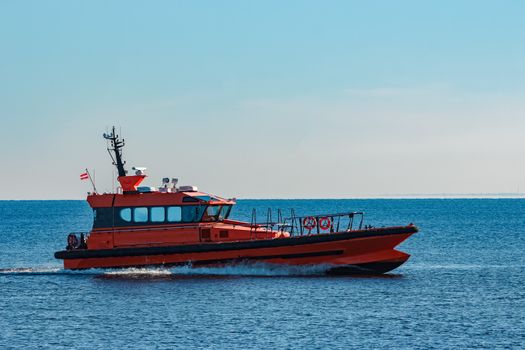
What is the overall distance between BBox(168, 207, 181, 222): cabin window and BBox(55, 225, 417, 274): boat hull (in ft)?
4.12

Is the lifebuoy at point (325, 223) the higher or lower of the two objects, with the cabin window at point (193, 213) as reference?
lower

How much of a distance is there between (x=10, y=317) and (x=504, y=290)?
2053 cm

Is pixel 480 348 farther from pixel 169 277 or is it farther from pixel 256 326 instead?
pixel 169 277

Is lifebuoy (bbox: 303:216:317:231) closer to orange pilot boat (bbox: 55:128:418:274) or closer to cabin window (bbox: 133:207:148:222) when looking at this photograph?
orange pilot boat (bbox: 55:128:418:274)

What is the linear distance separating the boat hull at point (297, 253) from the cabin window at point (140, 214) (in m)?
1.30

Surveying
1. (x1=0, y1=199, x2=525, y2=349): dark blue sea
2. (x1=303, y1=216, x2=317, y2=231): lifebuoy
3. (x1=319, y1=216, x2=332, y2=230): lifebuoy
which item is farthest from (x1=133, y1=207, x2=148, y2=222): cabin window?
(x1=319, y1=216, x2=332, y2=230): lifebuoy

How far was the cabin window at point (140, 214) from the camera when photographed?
4403 centimetres

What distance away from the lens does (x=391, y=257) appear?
43625 millimetres

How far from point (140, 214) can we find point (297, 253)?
7230 millimetres

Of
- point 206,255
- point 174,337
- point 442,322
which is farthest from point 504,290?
point 174,337

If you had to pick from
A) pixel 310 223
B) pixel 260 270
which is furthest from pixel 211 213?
pixel 310 223

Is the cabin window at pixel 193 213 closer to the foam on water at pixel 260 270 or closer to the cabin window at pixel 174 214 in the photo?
the cabin window at pixel 174 214

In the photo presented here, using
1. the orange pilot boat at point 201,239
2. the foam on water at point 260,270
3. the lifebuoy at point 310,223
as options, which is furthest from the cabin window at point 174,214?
the lifebuoy at point 310,223

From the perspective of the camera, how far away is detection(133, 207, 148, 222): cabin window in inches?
1734
